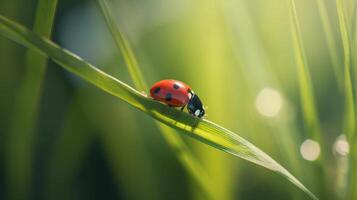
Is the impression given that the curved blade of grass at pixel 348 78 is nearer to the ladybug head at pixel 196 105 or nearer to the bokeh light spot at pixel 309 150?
the bokeh light spot at pixel 309 150

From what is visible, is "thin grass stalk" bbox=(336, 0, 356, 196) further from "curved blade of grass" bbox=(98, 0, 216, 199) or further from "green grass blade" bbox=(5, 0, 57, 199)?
"green grass blade" bbox=(5, 0, 57, 199)

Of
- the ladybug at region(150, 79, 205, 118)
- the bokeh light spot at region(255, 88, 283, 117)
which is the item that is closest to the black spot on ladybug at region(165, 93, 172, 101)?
the ladybug at region(150, 79, 205, 118)

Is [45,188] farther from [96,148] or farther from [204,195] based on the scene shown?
[204,195]

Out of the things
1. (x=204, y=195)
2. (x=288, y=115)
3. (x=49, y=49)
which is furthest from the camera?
(x=288, y=115)

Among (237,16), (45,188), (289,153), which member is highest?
(237,16)

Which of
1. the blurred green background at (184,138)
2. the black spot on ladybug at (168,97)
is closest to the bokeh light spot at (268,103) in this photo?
the blurred green background at (184,138)

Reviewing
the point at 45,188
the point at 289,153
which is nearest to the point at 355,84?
the point at 289,153
